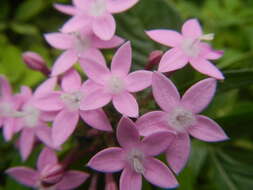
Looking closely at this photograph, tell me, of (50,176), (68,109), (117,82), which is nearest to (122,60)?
(117,82)

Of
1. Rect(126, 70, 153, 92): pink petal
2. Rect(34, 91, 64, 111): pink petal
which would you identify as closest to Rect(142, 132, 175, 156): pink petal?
Rect(126, 70, 153, 92): pink petal

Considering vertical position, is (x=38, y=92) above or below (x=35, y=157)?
above

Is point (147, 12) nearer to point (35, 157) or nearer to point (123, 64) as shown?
point (123, 64)

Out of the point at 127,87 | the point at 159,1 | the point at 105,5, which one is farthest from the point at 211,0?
the point at 127,87

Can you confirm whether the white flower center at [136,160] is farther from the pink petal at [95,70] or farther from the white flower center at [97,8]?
the white flower center at [97,8]

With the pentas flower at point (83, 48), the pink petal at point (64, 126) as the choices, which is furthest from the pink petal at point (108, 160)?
the pentas flower at point (83, 48)

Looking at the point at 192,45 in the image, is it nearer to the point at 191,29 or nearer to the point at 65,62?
the point at 191,29
